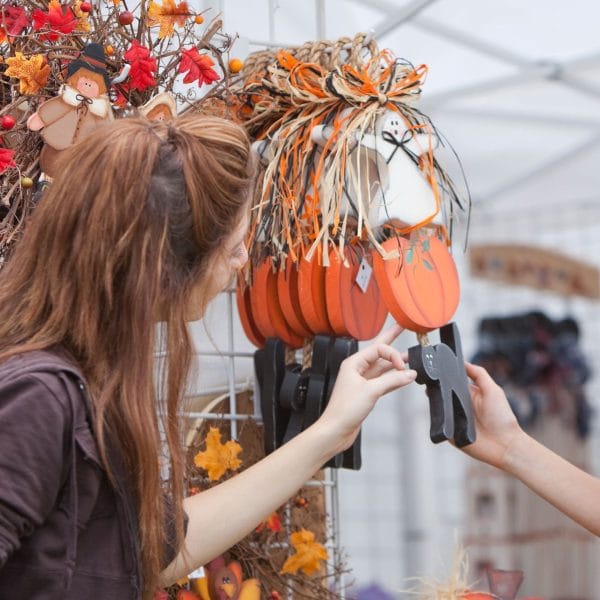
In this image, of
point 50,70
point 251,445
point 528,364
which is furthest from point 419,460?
point 50,70

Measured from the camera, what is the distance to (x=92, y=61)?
112 centimetres

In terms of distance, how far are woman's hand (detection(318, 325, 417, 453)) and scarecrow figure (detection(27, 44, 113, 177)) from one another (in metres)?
0.35

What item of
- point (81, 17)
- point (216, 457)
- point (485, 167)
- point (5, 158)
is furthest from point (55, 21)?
point (485, 167)

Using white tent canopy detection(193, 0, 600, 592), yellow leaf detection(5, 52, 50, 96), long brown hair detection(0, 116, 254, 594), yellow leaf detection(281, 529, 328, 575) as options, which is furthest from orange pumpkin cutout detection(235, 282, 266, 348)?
white tent canopy detection(193, 0, 600, 592)

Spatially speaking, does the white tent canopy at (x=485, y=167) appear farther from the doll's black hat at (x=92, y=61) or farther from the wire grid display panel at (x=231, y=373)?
the doll's black hat at (x=92, y=61)

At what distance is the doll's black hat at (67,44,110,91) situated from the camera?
1.11m

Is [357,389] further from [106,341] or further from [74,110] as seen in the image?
[74,110]

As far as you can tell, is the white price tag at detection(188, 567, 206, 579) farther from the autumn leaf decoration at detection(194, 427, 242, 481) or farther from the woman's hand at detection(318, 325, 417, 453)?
the woman's hand at detection(318, 325, 417, 453)

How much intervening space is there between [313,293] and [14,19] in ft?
1.40

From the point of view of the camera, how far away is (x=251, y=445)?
1342 mm

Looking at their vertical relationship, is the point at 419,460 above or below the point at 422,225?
below

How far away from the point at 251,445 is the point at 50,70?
0.50 metres

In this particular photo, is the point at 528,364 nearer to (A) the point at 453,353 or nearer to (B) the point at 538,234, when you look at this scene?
(B) the point at 538,234

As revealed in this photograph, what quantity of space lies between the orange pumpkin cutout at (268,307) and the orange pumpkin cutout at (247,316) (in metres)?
0.01
